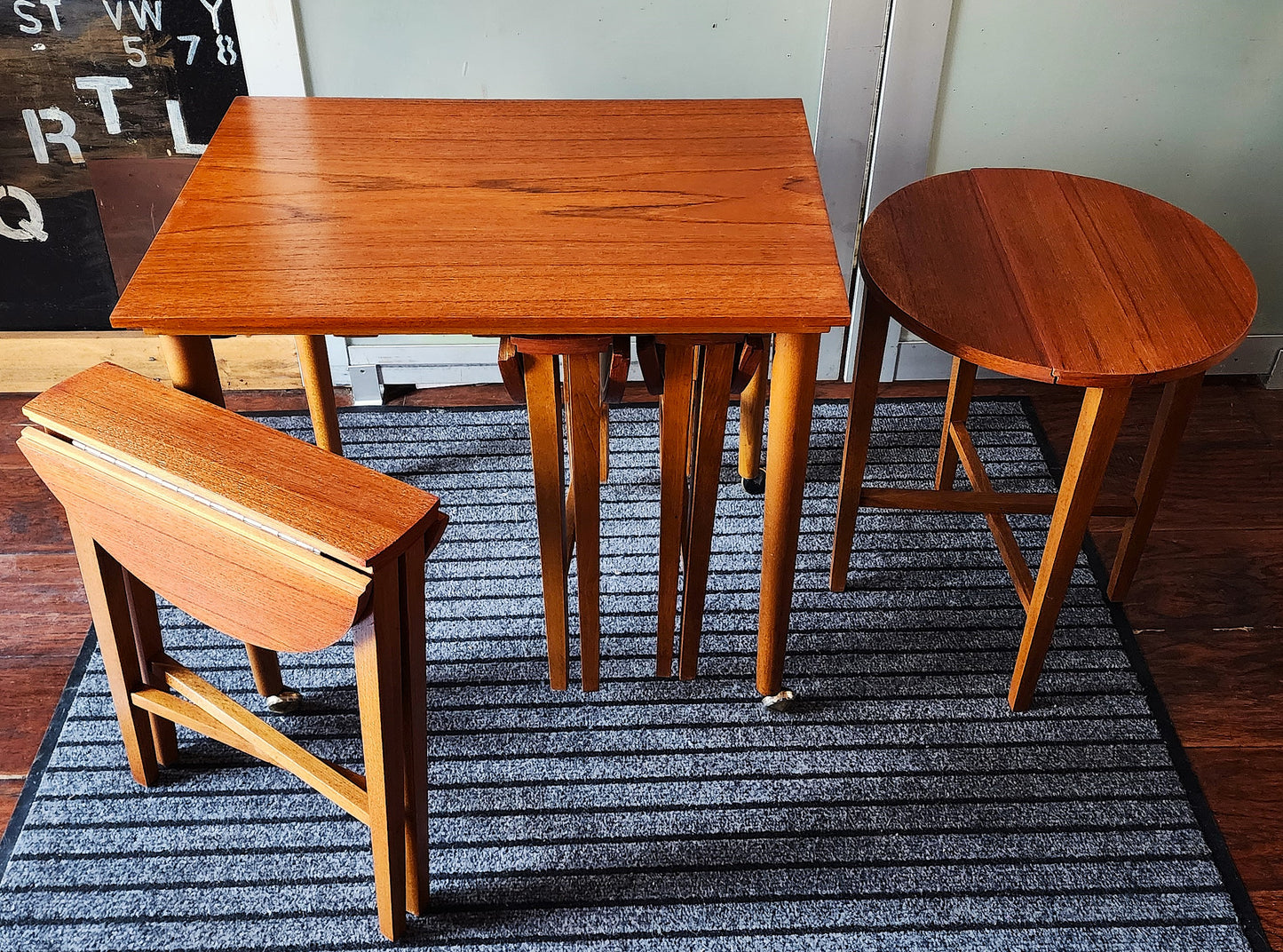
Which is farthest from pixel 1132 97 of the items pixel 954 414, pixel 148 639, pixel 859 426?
pixel 148 639

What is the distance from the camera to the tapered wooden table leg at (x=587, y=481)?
1.46 metres

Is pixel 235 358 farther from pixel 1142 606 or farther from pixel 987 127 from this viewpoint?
pixel 1142 606

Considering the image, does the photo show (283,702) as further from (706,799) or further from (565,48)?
(565,48)

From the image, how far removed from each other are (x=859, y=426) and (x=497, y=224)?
696 mm

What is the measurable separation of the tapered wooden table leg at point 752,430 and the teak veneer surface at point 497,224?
1.75ft

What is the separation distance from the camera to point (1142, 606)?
199 cm

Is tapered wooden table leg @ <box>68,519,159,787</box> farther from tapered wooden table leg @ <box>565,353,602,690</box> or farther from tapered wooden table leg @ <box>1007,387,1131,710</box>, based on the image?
tapered wooden table leg @ <box>1007,387,1131,710</box>

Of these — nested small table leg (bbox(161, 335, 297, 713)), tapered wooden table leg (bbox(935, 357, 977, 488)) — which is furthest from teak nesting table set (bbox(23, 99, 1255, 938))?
tapered wooden table leg (bbox(935, 357, 977, 488))

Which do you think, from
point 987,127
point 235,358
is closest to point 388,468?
point 235,358

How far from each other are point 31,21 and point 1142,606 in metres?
2.23

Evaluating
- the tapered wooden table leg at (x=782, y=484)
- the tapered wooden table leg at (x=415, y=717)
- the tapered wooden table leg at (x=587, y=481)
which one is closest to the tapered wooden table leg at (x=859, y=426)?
the tapered wooden table leg at (x=782, y=484)

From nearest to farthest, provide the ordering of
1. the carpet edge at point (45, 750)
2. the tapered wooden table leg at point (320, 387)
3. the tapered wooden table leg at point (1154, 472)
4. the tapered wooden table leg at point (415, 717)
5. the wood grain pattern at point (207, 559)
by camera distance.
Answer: the wood grain pattern at point (207, 559)
the tapered wooden table leg at point (415, 717)
the carpet edge at point (45, 750)
the tapered wooden table leg at point (1154, 472)
the tapered wooden table leg at point (320, 387)

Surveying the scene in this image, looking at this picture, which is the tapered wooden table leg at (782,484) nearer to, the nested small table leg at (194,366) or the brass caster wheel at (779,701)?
the brass caster wheel at (779,701)

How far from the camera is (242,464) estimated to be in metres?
1.24
